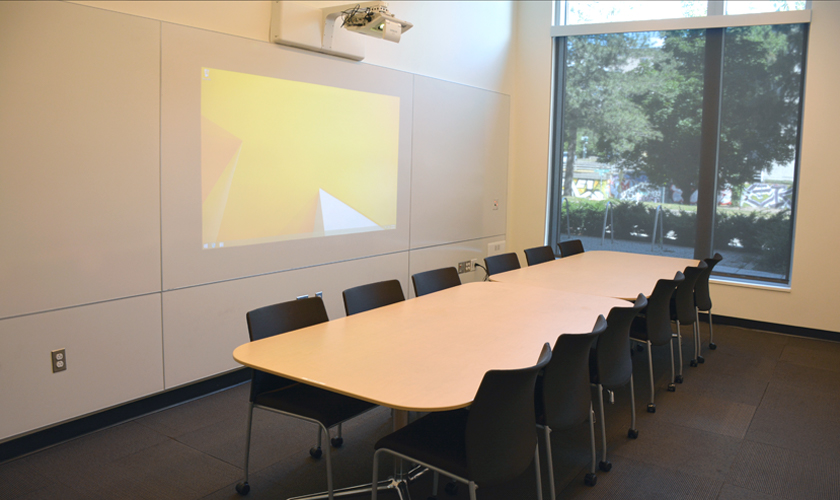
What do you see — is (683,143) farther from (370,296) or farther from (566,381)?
(566,381)

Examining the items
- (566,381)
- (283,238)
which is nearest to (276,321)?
(566,381)

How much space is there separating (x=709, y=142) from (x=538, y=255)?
2724 millimetres

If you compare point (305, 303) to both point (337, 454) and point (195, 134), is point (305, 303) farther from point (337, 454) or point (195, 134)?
point (195, 134)

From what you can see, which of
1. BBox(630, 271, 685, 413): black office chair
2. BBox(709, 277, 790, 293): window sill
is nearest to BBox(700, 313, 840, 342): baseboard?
BBox(709, 277, 790, 293): window sill

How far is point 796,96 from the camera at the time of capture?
6188 millimetres

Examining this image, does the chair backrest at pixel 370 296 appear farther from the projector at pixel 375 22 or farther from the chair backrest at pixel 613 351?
the projector at pixel 375 22

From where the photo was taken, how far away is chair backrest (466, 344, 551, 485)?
6.84 feet

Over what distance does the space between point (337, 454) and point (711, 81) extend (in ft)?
19.1

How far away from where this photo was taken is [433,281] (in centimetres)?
408

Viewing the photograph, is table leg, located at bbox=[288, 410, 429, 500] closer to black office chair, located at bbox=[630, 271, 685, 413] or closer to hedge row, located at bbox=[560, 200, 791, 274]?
black office chair, located at bbox=[630, 271, 685, 413]

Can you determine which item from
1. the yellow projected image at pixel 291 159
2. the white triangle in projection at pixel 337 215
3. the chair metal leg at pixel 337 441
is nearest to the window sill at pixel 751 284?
the yellow projected image at pixel 291 159

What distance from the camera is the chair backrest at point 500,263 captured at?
476 cm

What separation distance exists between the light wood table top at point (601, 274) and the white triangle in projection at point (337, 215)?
1.42m

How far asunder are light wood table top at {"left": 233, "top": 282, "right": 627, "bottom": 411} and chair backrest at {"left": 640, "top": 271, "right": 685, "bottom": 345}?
30 centimetres
